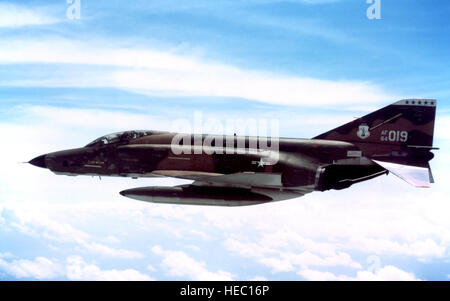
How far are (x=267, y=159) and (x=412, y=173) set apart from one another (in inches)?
199

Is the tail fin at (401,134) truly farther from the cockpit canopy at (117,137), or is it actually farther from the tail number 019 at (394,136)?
the cockpit canopy at (117,137)

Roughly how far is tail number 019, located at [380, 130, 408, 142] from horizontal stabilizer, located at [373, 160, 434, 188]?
1.06 m

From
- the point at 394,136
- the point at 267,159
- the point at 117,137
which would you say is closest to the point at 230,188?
the point at 267,159

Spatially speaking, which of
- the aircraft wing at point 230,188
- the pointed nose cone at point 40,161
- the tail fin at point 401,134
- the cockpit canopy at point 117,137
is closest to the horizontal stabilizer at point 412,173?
the tail fin at point 401,134

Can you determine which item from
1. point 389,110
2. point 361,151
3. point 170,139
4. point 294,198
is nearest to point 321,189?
point 294,198

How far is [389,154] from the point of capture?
16.4 m

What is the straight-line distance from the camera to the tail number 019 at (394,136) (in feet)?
53.8

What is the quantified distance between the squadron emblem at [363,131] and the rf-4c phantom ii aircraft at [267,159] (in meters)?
0.04

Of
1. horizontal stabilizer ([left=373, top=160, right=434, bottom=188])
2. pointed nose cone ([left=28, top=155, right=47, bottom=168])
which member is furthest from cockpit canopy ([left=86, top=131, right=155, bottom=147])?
horizontal stabilizer ([left=373, top=160, right=434, bottom=188])

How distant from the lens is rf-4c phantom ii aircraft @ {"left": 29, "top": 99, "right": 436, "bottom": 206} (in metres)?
15.7

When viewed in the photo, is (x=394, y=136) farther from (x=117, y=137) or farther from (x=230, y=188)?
(x=117, y=137)

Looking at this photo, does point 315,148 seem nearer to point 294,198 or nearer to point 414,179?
point 294,198

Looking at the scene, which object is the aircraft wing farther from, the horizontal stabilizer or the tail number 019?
the tail number 019

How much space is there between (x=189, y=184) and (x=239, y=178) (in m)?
2.13
